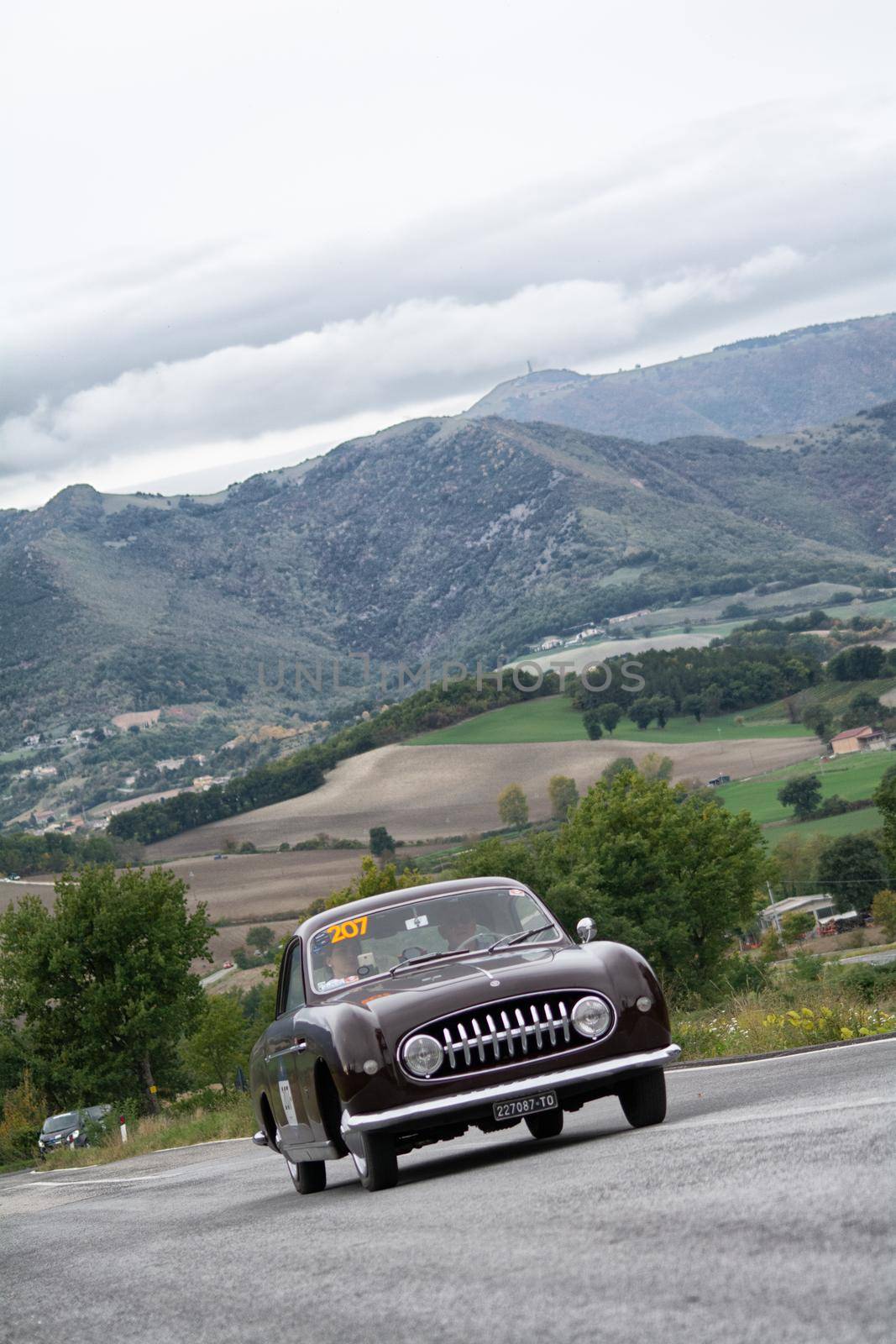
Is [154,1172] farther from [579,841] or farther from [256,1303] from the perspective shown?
[579,841]

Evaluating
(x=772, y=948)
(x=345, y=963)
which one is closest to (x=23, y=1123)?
(x=345, y=963)

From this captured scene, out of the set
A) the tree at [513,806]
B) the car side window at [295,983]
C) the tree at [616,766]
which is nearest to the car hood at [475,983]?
the car side window at [295,983]

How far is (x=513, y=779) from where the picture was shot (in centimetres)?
14025

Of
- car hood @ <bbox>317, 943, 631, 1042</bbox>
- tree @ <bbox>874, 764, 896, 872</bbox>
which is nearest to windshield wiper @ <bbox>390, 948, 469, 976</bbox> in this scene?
car hood @ <bbox>317, 943, 631, 1042</bbox>

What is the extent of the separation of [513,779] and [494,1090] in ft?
436

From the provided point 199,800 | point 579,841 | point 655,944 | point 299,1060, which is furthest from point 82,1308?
point 199,800

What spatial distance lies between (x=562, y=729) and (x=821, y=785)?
4343cm

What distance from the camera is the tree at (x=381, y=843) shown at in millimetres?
129000

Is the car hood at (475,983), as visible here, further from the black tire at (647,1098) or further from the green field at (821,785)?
the green field at (821,785)

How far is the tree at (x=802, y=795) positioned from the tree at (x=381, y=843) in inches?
1272

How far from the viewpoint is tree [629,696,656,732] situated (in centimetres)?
15738

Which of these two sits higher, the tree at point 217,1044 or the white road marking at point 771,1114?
the white road marking at point 771,1114

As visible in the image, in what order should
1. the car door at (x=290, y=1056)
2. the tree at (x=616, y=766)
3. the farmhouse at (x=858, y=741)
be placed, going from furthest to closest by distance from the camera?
1. the farmhouse at (x=858, y=741)
2. the tree at (x=616, y=766)
3. the car door at (x=290, y=1056)

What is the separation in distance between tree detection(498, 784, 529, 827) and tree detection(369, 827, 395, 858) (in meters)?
9.51
